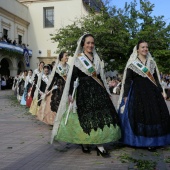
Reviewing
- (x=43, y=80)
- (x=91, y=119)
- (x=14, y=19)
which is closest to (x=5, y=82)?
(x=14, y=19)

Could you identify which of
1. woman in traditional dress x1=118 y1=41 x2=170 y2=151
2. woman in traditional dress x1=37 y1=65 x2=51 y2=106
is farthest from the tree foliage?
woman in traditional dress x1=118 y1=41 x2=170 y2=151

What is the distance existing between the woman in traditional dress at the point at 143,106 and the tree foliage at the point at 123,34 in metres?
15.1

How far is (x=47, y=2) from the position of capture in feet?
111

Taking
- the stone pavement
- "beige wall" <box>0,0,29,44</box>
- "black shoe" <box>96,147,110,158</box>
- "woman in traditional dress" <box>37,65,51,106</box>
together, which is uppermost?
"beige wall" <box>0,0,29,44</box>

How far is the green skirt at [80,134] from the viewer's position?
416cm

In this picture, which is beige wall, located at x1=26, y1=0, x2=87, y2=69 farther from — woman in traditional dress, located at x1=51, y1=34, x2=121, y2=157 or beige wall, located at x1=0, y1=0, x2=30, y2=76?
woman in traditional dress, located at x1=51, y1=34, x2=121, y2=157

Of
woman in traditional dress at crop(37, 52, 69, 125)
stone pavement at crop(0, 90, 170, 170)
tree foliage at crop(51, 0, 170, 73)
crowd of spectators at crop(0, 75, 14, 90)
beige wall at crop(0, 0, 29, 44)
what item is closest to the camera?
stone pavement at crop(0, 90, 170, 170)

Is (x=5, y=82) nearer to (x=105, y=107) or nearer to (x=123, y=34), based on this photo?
(x=123, y=34)

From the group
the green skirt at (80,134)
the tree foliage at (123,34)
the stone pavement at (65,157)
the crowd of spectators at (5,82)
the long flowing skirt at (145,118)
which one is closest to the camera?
the stone pavement at (65,157)

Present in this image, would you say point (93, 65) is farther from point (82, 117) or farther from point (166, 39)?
point (166, 39)

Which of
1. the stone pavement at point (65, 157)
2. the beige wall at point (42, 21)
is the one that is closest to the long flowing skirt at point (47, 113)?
the stone pavement at point (65, 157)

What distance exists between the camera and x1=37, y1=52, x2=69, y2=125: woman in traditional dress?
6.52m

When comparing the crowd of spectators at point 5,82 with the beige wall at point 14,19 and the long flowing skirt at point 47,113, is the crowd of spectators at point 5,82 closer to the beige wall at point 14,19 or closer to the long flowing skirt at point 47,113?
the beige wall at point 14,19

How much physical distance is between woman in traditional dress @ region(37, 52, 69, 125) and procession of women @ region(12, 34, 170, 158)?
198 cm
